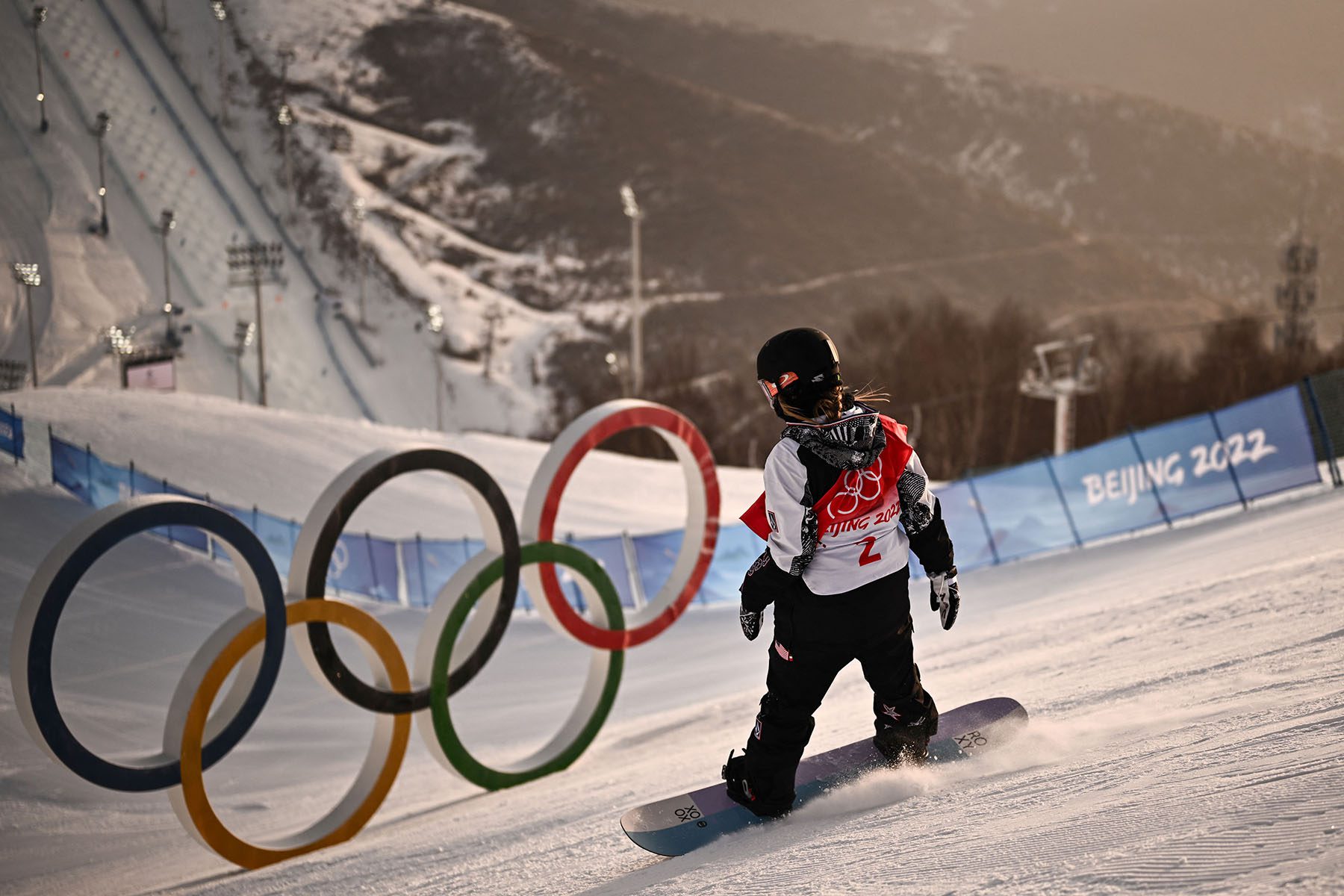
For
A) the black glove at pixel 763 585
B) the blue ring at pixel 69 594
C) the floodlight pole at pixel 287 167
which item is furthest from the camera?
the floodlight pole at pixel 287 167

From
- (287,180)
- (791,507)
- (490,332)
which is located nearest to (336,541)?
(791,507)

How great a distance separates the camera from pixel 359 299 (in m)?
66.7

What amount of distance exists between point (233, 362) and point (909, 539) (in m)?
46.4

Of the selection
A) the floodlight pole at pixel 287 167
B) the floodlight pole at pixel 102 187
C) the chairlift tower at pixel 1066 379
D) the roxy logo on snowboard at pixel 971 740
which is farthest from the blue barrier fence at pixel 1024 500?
the floodlight pole at pixel 287 167

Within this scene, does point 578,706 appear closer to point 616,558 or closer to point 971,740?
point 971,740

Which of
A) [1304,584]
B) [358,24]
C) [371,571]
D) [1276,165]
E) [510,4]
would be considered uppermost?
[510,4]

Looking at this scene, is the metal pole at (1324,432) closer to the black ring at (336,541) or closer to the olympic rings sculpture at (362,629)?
the olympic rings sculpture at (362,629)

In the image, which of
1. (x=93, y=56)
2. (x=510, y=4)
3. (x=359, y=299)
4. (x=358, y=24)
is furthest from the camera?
(x=510, y=4)

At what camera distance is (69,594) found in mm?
5566

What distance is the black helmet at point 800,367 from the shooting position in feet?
11.8

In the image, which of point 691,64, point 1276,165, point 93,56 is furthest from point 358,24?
point 1276,165

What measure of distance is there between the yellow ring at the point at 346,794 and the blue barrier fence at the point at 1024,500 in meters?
4.05

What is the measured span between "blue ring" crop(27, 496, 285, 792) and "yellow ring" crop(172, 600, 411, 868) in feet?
0.29

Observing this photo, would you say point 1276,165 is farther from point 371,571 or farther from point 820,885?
point 820,885
